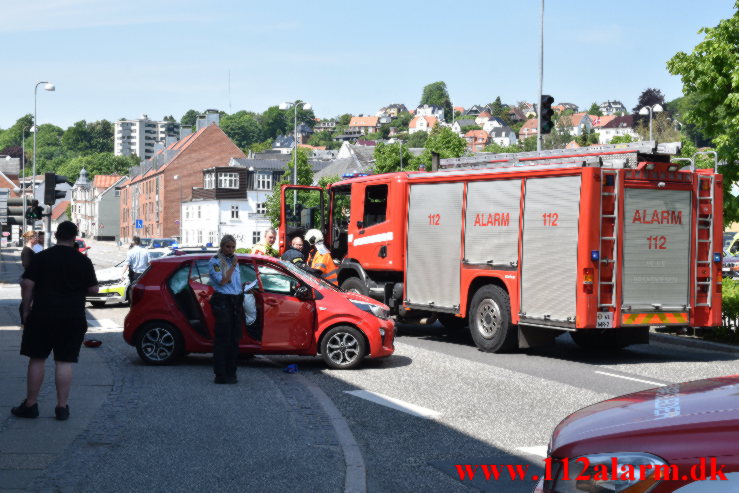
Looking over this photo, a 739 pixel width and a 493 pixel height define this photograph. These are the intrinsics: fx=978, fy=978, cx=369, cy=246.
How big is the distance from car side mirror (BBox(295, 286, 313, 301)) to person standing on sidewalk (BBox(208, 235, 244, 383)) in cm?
115

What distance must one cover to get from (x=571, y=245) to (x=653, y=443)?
10008 millimetres

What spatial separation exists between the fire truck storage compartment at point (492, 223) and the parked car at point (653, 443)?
10010mm

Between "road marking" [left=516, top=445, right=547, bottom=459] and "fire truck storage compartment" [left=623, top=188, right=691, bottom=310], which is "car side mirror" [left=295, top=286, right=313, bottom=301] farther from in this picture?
"road marking" [left=516, top=445, right=547, bottom=459]

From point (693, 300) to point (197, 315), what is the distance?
710 centimetres

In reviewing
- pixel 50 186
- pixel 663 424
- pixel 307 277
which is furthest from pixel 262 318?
pixel 50 186

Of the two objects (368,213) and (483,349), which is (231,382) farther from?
(368,213)

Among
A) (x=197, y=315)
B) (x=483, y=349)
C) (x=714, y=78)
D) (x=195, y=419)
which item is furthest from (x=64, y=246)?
(x=714, y=78)

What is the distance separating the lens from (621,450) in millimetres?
3574

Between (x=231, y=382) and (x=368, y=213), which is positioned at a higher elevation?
(x=368, y=213)

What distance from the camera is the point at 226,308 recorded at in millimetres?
11211

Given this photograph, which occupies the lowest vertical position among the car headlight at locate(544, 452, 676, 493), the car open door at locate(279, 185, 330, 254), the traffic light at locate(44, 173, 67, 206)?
the car headlight at locate(544, 452, 676, 493)

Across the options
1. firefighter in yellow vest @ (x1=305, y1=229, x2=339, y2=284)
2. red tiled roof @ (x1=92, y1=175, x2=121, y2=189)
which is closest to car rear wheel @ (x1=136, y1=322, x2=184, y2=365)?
firefighter in yellow vest @ (x1=305, y1=229, x2=339, y2=284)

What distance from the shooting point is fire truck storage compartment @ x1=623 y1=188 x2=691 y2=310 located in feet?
44.5

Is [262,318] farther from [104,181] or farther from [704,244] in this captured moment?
[104,181]
